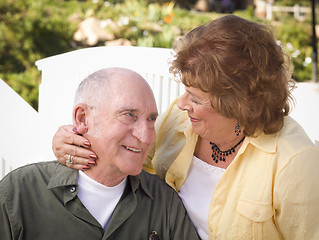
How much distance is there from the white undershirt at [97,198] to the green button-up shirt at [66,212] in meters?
0.04

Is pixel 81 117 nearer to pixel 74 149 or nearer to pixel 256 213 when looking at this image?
pixel 74 149

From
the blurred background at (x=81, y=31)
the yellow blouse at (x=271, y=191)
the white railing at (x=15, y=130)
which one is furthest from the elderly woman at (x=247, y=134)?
the blurred background at (x=81, y=31)

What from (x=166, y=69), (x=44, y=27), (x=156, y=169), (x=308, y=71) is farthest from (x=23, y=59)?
(x=156, y=169)

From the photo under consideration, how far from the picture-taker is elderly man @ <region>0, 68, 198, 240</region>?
6.39 ft

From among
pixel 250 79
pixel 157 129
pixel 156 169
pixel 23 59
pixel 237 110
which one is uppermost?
pixel 250 79

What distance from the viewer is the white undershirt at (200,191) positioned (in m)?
2.32

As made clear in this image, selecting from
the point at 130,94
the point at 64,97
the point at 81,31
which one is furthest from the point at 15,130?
the point at 81,31

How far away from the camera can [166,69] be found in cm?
400

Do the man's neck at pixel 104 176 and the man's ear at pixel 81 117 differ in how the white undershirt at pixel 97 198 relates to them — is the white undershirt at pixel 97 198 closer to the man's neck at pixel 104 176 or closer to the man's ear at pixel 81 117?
the man's neck at pixel 104 176

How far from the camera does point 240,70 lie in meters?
2.09

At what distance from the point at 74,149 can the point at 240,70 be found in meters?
0.82

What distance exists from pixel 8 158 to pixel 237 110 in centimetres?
125

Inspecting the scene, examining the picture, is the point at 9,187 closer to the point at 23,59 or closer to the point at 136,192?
the point at 136,192

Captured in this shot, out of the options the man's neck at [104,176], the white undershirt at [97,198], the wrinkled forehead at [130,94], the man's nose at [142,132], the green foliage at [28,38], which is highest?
the wrinkled forehead at [130,94]
